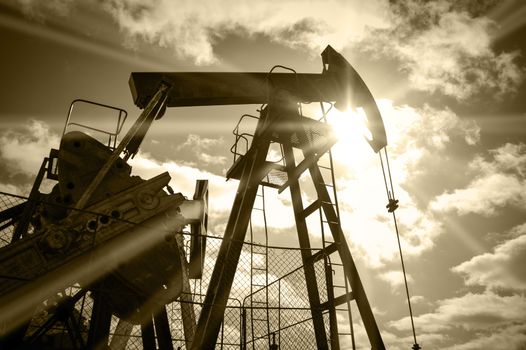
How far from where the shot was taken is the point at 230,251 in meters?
4.65

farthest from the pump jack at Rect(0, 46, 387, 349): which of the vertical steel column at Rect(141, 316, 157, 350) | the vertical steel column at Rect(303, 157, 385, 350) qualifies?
the vertical steel column at Rect(141, 316, 157, 350)

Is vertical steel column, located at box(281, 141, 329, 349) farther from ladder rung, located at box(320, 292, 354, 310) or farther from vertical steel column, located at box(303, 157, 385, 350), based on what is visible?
vertical steel column, located at box(303, 157, 385, 350)

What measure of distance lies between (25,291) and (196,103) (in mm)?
3389

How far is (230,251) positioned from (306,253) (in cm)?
152

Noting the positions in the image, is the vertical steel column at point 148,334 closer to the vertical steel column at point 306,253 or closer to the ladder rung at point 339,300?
the vertical steel column at point 306,253

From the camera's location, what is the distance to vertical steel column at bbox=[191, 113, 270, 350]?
4188mm

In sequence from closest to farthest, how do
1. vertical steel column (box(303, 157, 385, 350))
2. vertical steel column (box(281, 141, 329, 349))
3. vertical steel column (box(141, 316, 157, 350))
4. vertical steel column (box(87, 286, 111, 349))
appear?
vertical steel column (box(87, 286, 111, 349)), vertical steel column (box(141, 316, 157, 350)), vertical steel column (box(303, 157, 385, 350)), vertical steel column (box(281, 141, 329, 349))

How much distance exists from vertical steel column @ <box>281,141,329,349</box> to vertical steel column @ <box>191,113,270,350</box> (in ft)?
2.57

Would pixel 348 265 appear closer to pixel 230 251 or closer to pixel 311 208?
pixel 311 208

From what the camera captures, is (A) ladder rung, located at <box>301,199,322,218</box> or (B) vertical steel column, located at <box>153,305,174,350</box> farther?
(A) ladder rung, located at <box>301,199,322,218</box>

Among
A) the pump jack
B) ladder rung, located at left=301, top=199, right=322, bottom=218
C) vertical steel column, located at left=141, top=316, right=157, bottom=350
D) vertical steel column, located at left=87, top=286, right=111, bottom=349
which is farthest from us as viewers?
ladder rung, located at left=301, top=199, right=322, bottom=218

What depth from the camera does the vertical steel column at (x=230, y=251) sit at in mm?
4188

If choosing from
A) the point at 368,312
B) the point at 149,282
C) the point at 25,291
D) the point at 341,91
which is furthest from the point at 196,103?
the point at 368,312

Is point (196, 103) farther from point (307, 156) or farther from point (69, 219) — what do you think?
point (69, 219)
